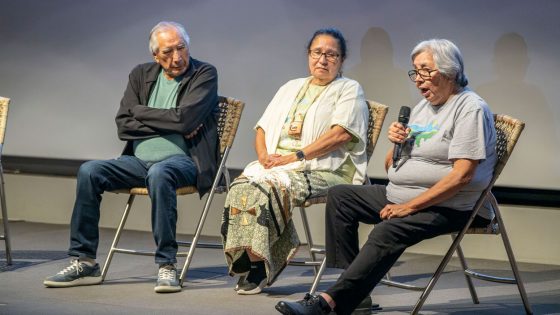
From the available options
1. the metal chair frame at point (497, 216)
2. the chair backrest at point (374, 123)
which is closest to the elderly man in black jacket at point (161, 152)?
the chair backrest at point (374, 123)

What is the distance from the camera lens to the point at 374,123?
498cm

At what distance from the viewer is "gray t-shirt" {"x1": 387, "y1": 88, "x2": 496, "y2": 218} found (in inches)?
159

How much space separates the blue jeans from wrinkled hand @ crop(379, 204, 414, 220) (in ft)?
3.95

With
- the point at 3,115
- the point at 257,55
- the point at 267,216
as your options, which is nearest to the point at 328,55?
the point at 267,216

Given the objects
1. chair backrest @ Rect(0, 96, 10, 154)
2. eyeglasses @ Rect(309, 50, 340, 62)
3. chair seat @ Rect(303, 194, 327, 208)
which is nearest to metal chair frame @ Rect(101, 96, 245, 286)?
eyeglasses @ Rect(309, 50, 340, 62)

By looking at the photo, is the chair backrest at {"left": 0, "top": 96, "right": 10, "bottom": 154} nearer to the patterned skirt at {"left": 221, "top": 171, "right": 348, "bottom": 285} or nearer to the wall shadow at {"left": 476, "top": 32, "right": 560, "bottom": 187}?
the patterned skirt at {"left": 221, "top": 171, "right": 348, "bottom": 285}

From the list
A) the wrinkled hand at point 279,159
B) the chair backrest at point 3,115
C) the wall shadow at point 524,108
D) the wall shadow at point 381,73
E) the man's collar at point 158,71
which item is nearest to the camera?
the wrinkled hand at point 279,159

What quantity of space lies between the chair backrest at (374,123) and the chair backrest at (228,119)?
72 centimetres

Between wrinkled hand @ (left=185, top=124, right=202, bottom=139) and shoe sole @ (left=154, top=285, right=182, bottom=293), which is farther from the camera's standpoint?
wrinkled hand @ (left=185, top=124, right=202, bottom=139)

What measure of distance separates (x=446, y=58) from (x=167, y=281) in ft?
5.63

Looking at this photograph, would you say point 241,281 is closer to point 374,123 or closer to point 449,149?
point 374,123

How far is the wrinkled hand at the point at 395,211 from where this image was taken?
13.4 ft

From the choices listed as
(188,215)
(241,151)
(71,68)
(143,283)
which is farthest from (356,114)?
(71,68)

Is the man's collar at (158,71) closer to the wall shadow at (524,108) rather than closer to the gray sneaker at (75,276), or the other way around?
the gray sneaker at (75,276)
